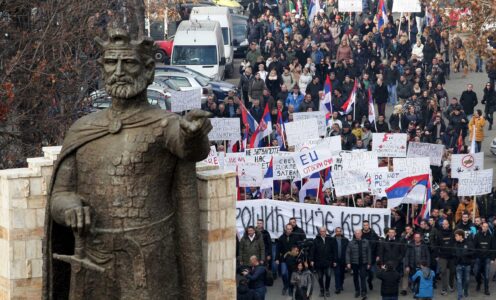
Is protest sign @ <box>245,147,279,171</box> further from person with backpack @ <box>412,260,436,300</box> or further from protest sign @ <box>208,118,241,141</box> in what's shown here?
person with backpack @ <box>412,260,436,300</box>

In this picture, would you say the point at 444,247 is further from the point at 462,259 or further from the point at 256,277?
the point at 256,277

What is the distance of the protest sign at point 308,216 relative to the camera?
29203 mm

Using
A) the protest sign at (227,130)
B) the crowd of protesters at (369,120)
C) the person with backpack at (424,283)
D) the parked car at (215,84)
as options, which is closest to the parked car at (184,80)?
the parked car at (215,84)

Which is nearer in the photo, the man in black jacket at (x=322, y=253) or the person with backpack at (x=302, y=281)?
the person with backpack at (x=302, y=281)

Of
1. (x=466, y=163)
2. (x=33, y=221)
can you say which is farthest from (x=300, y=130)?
(x=33, y=221)

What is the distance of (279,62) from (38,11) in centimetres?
1664

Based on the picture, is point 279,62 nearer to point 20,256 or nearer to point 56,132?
point 56,132

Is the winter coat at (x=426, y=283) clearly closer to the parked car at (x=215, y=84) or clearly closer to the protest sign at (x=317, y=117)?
the protest sign at (x=317, y=117)

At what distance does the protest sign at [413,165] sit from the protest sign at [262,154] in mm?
2361

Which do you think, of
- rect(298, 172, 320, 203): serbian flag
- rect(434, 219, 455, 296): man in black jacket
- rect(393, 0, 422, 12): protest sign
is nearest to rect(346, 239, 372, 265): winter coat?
rect(434, 219, 455, 296): man in black jacket

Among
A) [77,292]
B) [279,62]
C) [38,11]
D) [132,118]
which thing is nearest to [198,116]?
[132,118]

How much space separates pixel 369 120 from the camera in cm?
3838

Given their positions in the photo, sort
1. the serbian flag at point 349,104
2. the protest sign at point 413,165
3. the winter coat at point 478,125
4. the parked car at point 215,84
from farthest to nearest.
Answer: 1. the parked car at point 215,84
2. the serbian flag at point 349,104
3. the winter coat at point 478,125
4. the protest sign at point 413,165

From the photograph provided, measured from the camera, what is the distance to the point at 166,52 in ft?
171
